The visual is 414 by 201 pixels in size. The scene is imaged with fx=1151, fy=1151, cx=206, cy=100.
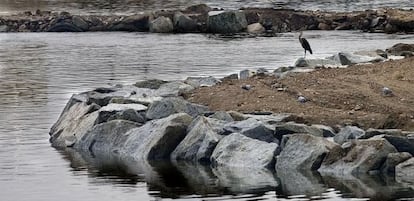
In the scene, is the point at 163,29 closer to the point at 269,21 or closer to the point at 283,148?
the point at 269,21

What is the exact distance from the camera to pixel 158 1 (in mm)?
82000

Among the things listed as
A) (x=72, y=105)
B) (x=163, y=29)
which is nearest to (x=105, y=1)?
(x=163, y=29)

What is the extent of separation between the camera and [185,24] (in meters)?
58.5

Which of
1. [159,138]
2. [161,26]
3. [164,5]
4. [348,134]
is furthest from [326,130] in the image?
[164,5]

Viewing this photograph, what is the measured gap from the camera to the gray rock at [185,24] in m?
58.2

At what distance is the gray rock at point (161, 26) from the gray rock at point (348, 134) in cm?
3956

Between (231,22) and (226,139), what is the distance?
38216 mm

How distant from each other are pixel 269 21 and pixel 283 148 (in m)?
40.4

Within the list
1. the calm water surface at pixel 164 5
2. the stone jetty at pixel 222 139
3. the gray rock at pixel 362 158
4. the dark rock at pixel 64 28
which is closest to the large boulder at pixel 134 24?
the dark rock at pixel 64 28

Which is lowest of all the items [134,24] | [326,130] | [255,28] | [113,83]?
[134,24]

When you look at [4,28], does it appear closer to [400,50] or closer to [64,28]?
[64,28]

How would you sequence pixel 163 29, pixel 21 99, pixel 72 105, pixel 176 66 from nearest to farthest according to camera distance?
pixel 72 105
pixel 21 99
pixel 176 66
pixel 163 29

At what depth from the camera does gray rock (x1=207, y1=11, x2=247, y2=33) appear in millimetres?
56906

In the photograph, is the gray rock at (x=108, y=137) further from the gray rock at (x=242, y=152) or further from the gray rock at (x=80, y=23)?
the gray rock at (x=80, y=23)
